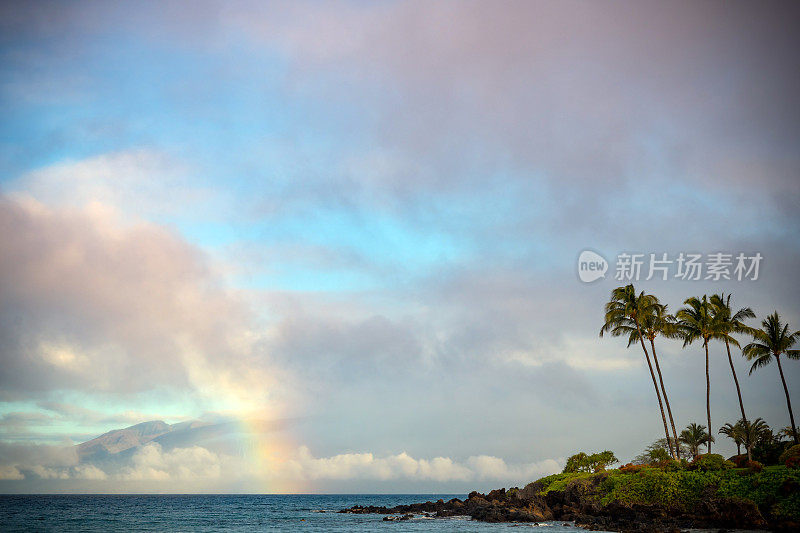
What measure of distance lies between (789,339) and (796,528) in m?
28.3

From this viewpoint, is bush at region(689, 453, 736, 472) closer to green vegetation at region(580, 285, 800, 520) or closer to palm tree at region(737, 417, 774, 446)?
green vegetation at region(580, 285, 800, 520)

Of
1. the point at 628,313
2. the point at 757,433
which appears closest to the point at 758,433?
the point at 757,433

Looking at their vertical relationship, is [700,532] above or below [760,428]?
below

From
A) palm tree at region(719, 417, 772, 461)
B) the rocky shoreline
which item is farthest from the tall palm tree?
the rocky shoreline

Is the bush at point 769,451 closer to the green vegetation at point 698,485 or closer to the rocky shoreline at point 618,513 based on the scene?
the green vegetation at point 698,485

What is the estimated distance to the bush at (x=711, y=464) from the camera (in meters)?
42.0

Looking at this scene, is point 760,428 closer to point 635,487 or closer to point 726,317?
point 726,317

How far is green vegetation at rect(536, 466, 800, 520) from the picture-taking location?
36.2 metres

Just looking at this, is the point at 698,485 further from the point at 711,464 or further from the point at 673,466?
the point at 673,466

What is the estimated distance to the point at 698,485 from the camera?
41.5 meters

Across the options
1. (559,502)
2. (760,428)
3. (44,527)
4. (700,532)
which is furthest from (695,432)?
(44,527)

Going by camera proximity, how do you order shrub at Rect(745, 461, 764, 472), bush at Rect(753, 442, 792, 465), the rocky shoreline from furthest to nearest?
bush at Rect(753, 442, 792, 465)
shrub at Rect(745, 461, 764, 472)
the rocky shoreline

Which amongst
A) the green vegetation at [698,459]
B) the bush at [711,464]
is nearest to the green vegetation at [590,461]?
the green vegetation at [698,459]

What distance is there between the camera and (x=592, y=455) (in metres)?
63.6
